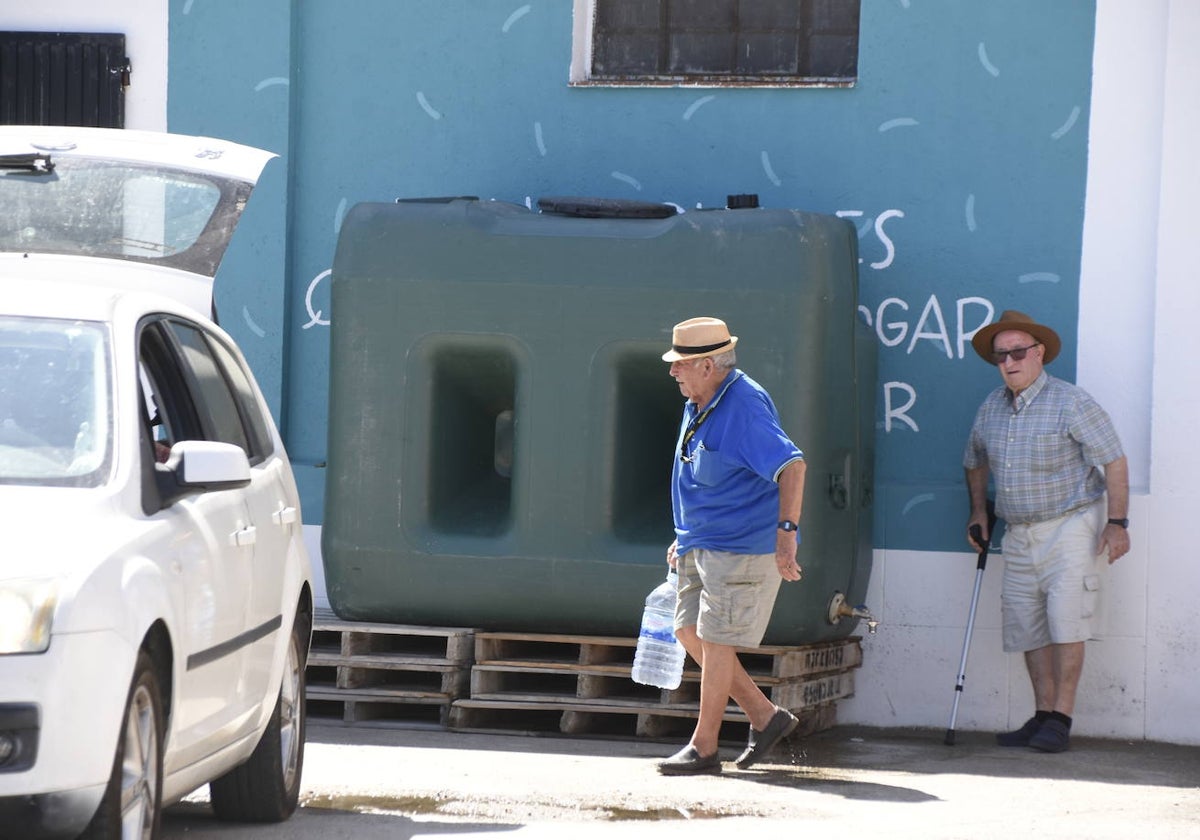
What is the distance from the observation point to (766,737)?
295 inches

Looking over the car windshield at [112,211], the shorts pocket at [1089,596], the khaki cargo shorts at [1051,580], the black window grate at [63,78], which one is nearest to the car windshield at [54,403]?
the car windshield at [112,211]

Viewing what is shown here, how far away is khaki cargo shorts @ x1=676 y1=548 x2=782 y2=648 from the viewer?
23.6 ft

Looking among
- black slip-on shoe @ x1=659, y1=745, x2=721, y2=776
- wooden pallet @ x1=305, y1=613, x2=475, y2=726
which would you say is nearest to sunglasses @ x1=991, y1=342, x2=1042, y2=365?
black slip-on shoe @ x1=659, y1=745, x2=721, y2=776

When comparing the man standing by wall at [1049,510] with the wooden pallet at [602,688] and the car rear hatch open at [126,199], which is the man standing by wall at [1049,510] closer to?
the wooden pallet at [602,688]

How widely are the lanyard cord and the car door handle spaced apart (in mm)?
2159

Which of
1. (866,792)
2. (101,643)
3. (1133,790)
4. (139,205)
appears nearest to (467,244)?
(139,205)

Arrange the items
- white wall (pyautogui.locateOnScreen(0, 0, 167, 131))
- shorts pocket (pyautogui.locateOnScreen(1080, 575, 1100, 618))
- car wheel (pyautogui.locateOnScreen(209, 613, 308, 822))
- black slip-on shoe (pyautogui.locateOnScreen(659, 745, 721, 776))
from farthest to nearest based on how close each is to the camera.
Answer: white wall (pyautogui.locateOnScreen(0, 0, 167, 131)), shorts pocket (pyautogui.locateOnScreen(1080, 575, 1100, 618)), black slip-on shoe (pyautogui.locateOnScreen(659, 745, 721, 776)), car wheel (pyautogui.locateOnScreen(209, 613, 308, 822))

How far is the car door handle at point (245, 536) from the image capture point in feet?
17.6

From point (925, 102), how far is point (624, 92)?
4.92 feet

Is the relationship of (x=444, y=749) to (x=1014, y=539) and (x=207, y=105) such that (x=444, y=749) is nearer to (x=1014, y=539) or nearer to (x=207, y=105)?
(x=1014, y=539)

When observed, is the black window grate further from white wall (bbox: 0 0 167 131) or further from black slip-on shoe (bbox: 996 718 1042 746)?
black slip-on shoe (bbox: 996 718 1042 746)

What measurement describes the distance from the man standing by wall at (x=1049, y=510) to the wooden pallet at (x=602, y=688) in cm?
89

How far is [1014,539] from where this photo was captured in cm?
888

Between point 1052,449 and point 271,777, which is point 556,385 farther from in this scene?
point 271,777
